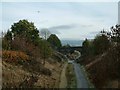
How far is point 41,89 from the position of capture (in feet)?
88.2

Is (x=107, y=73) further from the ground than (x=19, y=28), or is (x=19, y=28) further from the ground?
(x=19, y=28)

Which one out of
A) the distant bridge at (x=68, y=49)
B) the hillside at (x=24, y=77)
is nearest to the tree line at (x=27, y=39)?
the hillside at (x=24, y=77)

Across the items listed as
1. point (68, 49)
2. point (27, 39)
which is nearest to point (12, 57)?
point (27, 39)

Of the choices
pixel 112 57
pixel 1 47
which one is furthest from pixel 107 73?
pixel 1 47

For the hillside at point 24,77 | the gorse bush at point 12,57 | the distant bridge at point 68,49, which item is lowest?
the hillside at point 24,77

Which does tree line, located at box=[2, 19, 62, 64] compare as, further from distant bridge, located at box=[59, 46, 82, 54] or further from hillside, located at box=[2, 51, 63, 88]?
distant bridge, located at box=[59, 46, 82, 54]

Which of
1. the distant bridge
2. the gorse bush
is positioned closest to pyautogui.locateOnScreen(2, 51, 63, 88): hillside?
the gorse bush

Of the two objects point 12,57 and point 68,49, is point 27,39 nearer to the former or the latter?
point 12,57

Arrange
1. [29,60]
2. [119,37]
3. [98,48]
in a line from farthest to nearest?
[98,48], [29,60], [119,37]

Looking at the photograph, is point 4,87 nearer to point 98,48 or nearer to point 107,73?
point 107,73

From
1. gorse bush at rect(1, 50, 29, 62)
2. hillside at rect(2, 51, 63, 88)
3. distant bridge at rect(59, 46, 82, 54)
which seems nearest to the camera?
hillside at rect(2, 51, 63, 88)

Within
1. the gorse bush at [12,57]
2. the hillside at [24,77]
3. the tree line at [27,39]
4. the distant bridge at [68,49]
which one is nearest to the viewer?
the hillside at [24,77]

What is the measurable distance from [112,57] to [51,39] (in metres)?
83.8

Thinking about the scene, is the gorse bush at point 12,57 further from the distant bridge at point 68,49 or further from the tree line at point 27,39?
the distant bridge at point 68,49
